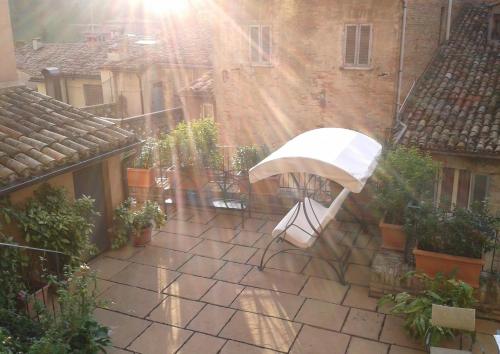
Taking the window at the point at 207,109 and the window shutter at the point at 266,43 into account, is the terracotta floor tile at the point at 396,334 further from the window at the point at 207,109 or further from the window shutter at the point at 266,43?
the window at the point at 207,109

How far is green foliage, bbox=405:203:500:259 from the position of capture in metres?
6.04

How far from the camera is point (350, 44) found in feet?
44.4

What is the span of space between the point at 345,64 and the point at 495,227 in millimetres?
8587

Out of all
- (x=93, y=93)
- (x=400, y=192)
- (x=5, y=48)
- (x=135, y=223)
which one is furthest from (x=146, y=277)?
(x=93, y=93)

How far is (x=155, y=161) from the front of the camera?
1009 centimetres

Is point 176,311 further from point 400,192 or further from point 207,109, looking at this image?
point 207,109

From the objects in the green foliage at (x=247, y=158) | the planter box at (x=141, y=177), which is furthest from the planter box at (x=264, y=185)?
the planter box at (x=141, y=177)

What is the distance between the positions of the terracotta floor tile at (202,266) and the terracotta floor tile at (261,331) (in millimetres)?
1204

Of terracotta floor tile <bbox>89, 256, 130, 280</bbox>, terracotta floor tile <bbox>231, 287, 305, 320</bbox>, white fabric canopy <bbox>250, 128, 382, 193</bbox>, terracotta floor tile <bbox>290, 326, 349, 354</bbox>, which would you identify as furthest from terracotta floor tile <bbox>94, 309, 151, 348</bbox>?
white fabric canopy <bbox>250, 128, 382, 193</bbox>

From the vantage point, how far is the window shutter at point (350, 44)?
13.4 m

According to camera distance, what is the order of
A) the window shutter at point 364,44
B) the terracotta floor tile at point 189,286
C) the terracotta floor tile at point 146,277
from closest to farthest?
the terracotta floor tile at point 189,286 → the terracotta floor tile at point 146,277 → the window shutter at point 364,44

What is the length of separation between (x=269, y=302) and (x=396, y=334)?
166 centimetres

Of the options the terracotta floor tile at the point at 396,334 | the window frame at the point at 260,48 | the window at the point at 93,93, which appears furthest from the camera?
the window at the point at 93,93

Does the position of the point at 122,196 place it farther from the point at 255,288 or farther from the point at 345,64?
the point at 345,64
